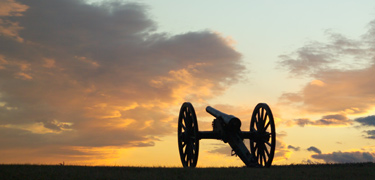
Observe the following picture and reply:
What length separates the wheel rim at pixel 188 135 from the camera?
1956 cm

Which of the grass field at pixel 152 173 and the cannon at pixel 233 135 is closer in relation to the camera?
the grass field at pixel 152 173

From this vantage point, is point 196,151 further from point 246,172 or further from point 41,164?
point 41,164

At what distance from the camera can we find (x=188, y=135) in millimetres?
21000

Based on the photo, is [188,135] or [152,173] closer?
[152,173]

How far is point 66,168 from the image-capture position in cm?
1560

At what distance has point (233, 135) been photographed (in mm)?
20156

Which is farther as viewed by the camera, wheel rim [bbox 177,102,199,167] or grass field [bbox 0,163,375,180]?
wheel rim [bbox 177,102,199,167]

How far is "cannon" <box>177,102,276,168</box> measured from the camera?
19.4 metres

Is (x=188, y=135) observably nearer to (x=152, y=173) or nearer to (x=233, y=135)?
(x=233, y=135)

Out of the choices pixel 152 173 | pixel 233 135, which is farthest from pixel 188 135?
pixel 152 173

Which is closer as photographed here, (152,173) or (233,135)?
(152,173)

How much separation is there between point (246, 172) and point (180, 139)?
683 cm

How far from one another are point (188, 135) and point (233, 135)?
209 cm

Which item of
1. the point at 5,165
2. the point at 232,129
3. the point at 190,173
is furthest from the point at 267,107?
the point at 5,165
